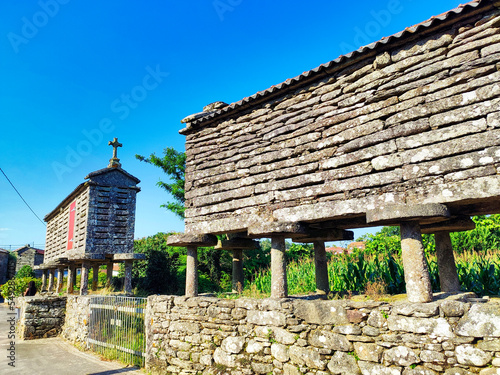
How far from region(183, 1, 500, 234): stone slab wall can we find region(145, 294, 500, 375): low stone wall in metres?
1.25

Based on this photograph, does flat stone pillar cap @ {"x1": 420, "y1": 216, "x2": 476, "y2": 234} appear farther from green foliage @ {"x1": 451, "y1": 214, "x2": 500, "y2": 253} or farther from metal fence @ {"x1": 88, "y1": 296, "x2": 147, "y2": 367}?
green foliage @ {"x1": 451, "y1": 214, "x2": 500, "y2": 253}

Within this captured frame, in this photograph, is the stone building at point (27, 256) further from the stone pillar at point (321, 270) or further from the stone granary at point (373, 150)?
the stone pillar at point (321, 270)

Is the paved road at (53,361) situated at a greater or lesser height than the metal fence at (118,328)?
lesser

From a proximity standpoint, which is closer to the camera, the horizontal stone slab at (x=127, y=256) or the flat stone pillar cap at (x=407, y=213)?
the flat stone pillar cap at (x=407, y=213)

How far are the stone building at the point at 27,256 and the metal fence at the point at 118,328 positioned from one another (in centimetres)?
2857

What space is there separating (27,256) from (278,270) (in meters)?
34.7

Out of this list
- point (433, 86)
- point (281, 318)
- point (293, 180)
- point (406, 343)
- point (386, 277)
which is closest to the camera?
point (406, 343)

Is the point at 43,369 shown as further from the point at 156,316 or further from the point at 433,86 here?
the point at 433,86

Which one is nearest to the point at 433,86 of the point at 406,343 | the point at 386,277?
the point at 406,343

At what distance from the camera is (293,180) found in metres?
5.23

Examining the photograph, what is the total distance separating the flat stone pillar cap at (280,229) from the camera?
488 centimetres

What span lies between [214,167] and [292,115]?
72.2 inches

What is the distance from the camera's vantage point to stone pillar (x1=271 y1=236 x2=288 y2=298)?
199 inches

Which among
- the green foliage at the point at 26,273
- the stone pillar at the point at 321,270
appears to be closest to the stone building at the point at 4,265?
the green foliage at the point at 26,273
